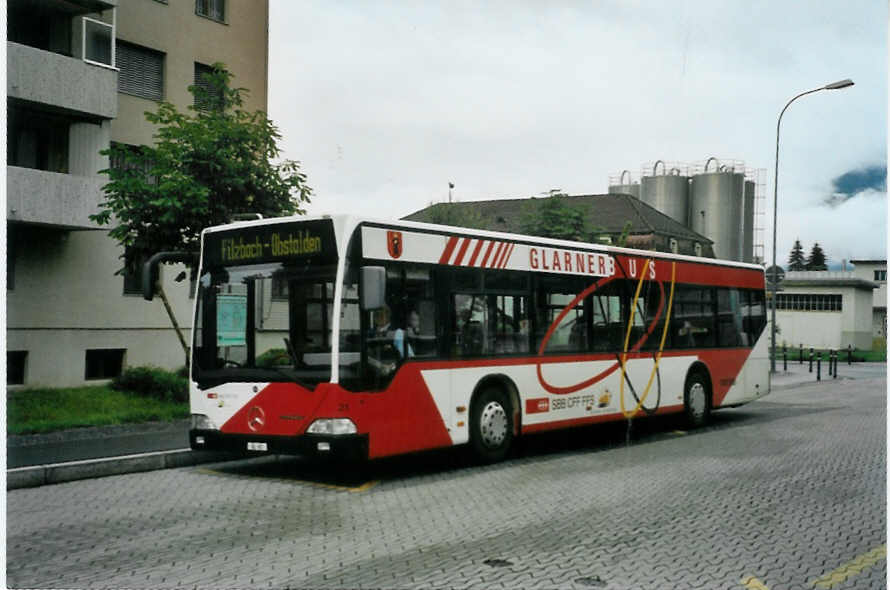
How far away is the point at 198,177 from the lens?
626 inches

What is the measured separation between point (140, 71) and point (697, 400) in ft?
52.2

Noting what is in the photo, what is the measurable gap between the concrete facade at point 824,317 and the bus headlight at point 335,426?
38755 millimetres

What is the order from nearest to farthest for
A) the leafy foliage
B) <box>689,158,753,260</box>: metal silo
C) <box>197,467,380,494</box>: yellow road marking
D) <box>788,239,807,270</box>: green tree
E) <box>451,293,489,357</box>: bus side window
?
<box>197,467,380,494</box>: yellow road marking
<box>451,293,489,357</box>: bus side window
the leafy foliage
<box>689,158,753,260</box>: metal silo
<box>788,239,807,270</box>: green tree

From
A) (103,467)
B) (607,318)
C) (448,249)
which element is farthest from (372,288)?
(607,318)

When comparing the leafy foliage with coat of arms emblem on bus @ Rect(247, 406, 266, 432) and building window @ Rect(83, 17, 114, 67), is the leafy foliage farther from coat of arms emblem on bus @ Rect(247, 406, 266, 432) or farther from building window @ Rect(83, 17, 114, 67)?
building window @ Rect(83, 17, 114, 67)

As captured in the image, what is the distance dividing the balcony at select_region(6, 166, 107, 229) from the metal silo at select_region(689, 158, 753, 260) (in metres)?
53.1

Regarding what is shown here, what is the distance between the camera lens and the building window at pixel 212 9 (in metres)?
25.9

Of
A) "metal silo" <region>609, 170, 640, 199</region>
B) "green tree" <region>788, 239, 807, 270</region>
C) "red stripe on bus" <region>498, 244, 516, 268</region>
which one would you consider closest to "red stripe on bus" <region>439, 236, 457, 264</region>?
"red stripe on bus" <region>498, 244, 516, 268</region>

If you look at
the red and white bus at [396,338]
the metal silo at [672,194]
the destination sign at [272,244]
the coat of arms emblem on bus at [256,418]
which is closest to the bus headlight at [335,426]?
the red and white bus at [396,338]

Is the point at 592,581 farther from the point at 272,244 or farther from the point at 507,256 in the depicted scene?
the point at 507,256

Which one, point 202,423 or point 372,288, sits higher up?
point 372,288

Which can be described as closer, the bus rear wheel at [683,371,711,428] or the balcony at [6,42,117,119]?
the bus rear wheel at [683,371,711,428]

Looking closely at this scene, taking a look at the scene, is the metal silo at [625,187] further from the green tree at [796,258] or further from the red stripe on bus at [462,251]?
the red stripe on bus at [462,251]

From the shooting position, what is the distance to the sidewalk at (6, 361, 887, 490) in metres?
10.6
